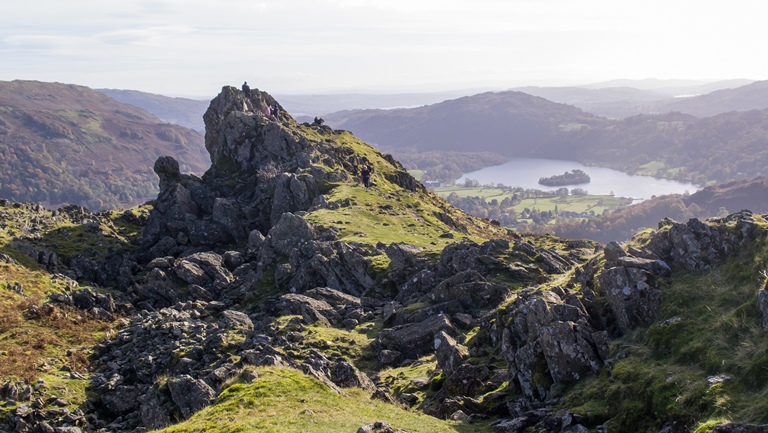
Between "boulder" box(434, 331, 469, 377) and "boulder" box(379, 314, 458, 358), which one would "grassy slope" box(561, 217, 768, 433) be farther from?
"boulder" box(379, 314, 458, 358)

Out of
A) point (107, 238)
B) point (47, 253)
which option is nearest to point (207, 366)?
point (47, 253)

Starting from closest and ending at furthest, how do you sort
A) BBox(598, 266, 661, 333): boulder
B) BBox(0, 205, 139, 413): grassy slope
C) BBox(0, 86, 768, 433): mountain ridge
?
BBox(0, 86, 768, 433): mountain ridge, BBox(598, 266, 661, 333): boulder, BBox(0, 205, 139, 413): grassy slope

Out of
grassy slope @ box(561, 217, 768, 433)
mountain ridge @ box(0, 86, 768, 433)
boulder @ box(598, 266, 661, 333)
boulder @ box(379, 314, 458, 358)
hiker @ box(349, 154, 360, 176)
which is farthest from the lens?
hiker @ box(349, 154, 360, 176)

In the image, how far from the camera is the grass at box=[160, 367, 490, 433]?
20328mm

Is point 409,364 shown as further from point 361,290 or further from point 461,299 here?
point 361,290

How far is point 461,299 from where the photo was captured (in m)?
40.0

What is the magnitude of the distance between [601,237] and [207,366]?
18861cm

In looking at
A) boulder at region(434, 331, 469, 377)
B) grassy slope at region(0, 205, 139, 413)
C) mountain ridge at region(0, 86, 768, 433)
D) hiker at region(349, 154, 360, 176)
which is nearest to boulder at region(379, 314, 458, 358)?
mountain ridge at region(0, 86, 768, 433)

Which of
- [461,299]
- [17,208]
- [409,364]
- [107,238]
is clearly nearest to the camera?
[409,364]

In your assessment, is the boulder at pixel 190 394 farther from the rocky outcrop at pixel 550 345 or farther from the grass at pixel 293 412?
the rocky outcrop at pixel 550 345

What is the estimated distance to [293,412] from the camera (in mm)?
21594

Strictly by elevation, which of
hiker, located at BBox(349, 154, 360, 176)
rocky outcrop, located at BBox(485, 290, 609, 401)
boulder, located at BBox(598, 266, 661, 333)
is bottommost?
rocky outcrop, located at BBox(485, 290, 609, 401)

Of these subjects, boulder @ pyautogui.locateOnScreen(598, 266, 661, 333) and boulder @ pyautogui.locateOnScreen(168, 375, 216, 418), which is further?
boulder @ pyautogui.locateOnScreen(168, 375, 216, 418)

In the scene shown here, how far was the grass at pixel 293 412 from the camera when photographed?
20.3m
